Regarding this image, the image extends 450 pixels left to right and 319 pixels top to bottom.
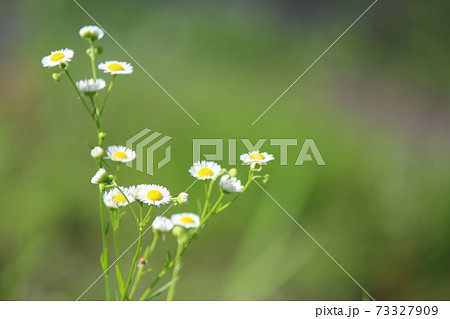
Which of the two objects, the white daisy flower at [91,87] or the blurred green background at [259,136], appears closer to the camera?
the white daisy flower at [91,87]

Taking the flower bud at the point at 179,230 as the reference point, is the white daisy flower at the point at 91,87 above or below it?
above

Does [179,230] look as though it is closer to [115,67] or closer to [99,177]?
[99,177]

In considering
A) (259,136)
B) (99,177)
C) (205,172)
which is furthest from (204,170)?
(259,136)

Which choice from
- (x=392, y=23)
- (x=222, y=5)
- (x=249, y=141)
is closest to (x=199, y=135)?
(x=249, y=141)

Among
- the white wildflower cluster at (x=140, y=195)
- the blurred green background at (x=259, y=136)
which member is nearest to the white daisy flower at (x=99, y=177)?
the white wildflower cluster at (x=140, y=195)

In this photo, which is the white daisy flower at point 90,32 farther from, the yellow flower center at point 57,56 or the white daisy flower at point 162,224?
the white daisy flower at point 162,224

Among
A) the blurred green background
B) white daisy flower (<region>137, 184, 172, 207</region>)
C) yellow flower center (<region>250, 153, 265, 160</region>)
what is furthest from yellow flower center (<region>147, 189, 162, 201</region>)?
the blurred green background

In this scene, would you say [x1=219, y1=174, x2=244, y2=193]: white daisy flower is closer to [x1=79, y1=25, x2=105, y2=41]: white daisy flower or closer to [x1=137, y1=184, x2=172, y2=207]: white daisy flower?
[x1=137, y1=184, x2=172, y2=207]: white daisy flower
